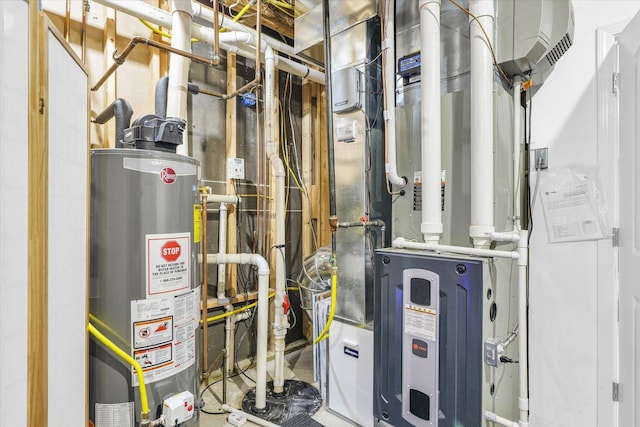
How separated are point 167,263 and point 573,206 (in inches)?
81.7

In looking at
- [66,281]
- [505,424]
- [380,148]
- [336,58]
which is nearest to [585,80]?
[380,148]

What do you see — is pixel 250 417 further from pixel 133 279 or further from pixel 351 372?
pixel 133 279

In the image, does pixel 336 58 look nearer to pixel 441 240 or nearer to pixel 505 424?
pixel 441 240

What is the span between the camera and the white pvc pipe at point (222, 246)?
2550 mm

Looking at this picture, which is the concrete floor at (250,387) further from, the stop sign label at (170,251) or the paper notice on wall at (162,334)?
the stop sign label at (170,251)

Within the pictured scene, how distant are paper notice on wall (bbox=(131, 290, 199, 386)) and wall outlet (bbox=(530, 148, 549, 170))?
6.52 ft

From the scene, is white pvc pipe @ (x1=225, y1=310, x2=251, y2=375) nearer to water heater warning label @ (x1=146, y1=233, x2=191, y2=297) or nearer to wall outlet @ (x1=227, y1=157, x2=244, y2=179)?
wall outlet @ (x1=227, y1=157, x2=244, y2=179)

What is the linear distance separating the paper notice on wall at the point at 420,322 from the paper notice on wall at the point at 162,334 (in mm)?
967

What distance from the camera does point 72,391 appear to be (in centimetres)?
103

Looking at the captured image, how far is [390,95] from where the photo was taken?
1821 millimetres

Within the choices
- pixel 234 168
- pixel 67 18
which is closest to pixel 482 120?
pixel 234 168

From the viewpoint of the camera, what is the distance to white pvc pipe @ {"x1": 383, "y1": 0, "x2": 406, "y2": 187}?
1799mm

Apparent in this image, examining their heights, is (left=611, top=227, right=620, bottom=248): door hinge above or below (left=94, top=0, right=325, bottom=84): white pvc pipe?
below

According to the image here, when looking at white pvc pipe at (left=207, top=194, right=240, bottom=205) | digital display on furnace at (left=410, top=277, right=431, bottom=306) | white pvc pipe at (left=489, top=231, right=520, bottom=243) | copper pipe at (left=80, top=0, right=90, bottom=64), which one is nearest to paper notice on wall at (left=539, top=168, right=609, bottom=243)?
white pvc pipe at (left=489, top=231, right=520, bottom=243)
